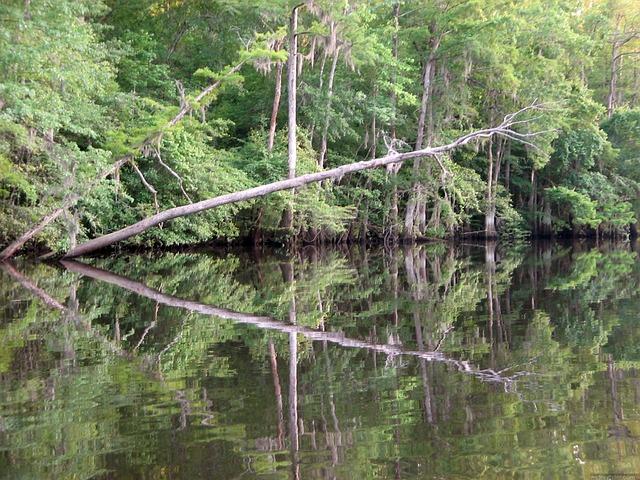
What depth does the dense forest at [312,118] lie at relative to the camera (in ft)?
58.7

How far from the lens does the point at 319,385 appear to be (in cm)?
539

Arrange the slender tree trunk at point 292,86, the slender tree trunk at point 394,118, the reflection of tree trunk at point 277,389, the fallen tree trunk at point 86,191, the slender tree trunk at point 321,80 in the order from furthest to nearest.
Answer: the slender tree trunk at point 394,118 < the slender tree trunk at point 321,80 < the slender tree trunk at point 292,86 < the fallen tree trunk at point 86,191 < the reflection of tree trunk at point 277,389

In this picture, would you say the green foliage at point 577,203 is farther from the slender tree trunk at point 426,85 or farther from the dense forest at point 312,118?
the slender tree trunk at point 426,85

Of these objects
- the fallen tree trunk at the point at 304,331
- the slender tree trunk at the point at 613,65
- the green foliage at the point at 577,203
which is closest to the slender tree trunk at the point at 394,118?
the green foliage at the point at 577,203

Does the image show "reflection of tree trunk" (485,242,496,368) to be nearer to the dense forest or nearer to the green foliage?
the dense forest

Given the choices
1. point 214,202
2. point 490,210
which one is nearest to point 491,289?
point 214,202

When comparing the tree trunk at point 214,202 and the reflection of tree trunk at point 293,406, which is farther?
the tree trunk at point 214,202

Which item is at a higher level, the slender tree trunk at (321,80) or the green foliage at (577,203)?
the slender tree trunk at (321,80)

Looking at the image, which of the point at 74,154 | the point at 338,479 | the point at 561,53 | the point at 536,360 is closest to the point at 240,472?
the point at 338,479

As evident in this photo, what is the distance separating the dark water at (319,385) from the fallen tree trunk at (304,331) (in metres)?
0.04

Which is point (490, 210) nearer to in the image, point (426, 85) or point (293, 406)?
point (426, 85)

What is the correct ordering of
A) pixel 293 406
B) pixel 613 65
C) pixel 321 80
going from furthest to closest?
pixel 613 65, pixel 321 80, pixel 293 406

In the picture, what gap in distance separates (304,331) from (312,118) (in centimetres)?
1936

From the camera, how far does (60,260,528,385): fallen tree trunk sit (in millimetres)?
5815
